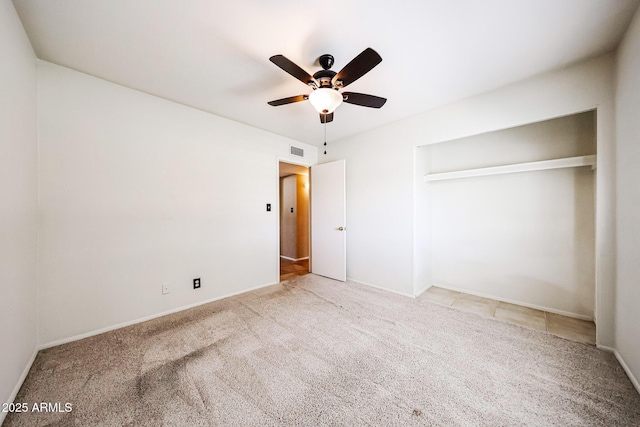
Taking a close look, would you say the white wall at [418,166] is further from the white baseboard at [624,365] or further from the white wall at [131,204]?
the white wall at [131,204]

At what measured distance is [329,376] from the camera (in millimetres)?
1640

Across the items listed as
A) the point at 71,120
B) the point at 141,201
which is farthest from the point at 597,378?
the point at 71,120

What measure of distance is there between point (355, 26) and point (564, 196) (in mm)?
3011

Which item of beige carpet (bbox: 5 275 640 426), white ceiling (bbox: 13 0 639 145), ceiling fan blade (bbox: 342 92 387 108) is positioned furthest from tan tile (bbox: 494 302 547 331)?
ceiling fan blade (bbox: 342 92 387 108)

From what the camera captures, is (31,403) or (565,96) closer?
(31,403)

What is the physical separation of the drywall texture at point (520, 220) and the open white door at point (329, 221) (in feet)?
4.64

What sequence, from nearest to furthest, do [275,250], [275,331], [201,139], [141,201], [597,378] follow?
[597,378] → [275,331] → [141,201] → [201,139] → [275,250]

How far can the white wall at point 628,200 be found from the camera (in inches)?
60.6

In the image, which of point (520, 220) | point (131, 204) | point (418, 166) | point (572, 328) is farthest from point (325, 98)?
point (572, 328)

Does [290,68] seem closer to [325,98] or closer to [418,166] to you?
[325,98]

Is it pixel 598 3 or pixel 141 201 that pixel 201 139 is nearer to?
pixel 141 201

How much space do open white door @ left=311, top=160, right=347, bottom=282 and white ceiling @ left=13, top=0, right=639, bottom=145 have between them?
5.61 ft

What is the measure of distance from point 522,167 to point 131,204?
449 cm

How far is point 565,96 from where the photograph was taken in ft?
6.93
